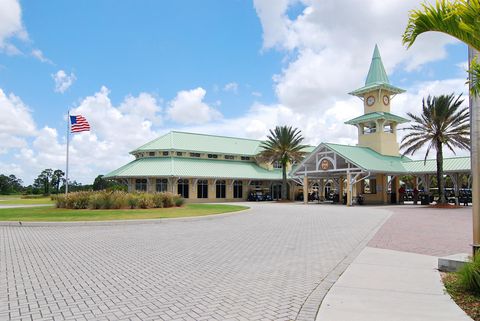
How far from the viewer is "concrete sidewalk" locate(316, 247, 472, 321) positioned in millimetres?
4961

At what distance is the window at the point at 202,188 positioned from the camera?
4456cm

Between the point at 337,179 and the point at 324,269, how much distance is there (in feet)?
120

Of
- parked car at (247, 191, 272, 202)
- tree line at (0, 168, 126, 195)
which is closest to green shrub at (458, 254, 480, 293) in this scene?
parked car at (247, 191, 272, 202)

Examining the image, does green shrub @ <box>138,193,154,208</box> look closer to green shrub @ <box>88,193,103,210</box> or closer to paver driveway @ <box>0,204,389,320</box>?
green shrub @ <box>88,193,103,210</box>

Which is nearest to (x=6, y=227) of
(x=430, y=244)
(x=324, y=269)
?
(x=324, y=269)

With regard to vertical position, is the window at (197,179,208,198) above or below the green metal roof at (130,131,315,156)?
below

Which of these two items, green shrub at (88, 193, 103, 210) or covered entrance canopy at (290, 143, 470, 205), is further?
covered entrance canopy at (290, 143, 470, 205)

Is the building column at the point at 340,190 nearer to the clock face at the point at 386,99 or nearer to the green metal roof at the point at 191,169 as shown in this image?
the green metal roof at the point at 191,169

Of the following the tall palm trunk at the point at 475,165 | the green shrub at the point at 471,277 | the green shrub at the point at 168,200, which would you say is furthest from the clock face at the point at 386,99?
the green shrub at the point at 471,277

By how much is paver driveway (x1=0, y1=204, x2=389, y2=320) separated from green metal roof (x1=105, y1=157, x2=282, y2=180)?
2704 cm

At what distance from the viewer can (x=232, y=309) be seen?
5.34 meters

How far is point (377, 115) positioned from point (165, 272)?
37090 millimetres

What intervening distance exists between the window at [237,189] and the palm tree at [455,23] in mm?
42178

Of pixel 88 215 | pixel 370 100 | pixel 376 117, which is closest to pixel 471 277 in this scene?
pixel 88 215
